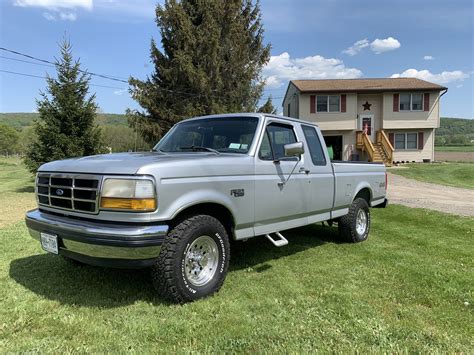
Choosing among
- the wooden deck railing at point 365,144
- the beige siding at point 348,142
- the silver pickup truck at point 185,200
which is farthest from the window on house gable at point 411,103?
the silver pickup truck at point 185,200

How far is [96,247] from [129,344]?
898 mm

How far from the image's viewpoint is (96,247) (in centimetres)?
351

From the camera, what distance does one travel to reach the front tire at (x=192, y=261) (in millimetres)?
3709

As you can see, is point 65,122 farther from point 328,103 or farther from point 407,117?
point 407,117

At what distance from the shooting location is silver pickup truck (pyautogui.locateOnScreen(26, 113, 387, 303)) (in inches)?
139

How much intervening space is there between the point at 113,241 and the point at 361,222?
4.96 meters

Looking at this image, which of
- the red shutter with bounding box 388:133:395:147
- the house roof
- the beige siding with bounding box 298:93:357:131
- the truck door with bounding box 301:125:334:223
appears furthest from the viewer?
the red shutter with bounding box 388:133:395:147

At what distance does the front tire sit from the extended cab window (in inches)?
47.6

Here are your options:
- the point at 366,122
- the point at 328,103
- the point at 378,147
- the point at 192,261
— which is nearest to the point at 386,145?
the point at 378,147

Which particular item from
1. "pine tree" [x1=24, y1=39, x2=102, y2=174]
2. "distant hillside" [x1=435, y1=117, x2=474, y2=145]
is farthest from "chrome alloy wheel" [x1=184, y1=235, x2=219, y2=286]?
"distant hillside" [x1=435, y1=117, x2=474, y2=145]

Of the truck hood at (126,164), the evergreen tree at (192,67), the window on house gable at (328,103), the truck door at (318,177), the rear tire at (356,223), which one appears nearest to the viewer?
the truck hood at (126,164)

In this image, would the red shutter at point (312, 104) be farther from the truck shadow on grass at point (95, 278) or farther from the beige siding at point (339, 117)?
the truck shadow on grass at point (95, 278)

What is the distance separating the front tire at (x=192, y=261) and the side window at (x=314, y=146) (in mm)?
2287

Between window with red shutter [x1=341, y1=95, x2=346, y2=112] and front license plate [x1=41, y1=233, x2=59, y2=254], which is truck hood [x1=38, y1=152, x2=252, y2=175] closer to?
front license plate [x1=41, y1=233, x2=59, y2=254]
